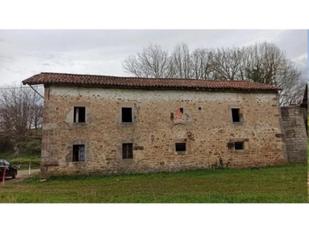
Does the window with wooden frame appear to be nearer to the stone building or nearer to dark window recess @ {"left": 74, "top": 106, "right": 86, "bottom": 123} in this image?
the stone building

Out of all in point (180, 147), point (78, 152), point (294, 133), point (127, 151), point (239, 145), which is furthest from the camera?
point (294, 133)

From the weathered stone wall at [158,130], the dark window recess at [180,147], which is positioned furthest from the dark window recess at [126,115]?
the dark window recess at [180,147]

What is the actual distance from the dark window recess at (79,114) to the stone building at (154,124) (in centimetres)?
5

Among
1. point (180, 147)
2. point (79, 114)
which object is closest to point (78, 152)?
point (79, 114)

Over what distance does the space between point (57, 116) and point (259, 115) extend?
11.1m

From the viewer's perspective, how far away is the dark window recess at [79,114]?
42.9 feet

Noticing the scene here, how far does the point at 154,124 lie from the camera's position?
45.5 ft

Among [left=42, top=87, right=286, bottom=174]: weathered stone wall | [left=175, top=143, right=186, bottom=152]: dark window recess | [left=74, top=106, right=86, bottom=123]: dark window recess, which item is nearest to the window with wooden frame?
[left=175, top=143, right=186, bottom=152]: dark window recess

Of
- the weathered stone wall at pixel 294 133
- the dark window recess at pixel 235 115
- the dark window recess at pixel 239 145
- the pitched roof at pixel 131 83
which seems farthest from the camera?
the weathered stone wall at pixel 294 133

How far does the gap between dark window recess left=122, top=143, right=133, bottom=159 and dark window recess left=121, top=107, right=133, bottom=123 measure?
1.27 m

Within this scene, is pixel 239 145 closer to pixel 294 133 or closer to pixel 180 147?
pixel 180 147

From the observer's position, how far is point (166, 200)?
21.9ft

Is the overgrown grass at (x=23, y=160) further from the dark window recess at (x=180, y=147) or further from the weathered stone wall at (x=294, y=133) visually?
the weathered stone wall at (x=294, y=133)

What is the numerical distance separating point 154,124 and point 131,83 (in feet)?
8.15
